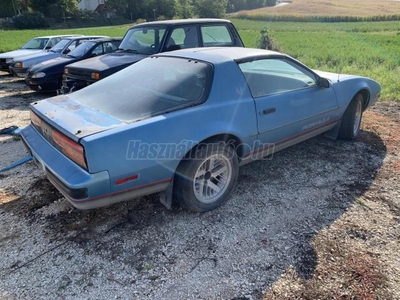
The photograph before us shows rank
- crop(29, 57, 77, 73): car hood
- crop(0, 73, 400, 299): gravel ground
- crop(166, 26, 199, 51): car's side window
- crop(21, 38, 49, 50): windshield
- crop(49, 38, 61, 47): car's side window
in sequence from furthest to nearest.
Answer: crop(21, 38, 49, 50): windshield → crop(49, 38, 61, 47): car's side window → crop(29, 57, 77, 73): car hood → crop(166, 26, 199, 51): car's side window → crop(0, 73, 400, 299): gravel ground

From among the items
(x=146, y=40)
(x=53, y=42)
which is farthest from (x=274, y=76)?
(x=53, y=42)

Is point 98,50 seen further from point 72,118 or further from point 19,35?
point 19,35

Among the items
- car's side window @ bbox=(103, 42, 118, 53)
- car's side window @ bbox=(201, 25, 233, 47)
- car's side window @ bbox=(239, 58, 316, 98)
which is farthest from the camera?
car's side window @ bbox=(103, 42, 118, 53)

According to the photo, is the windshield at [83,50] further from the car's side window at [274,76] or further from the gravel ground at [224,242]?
the car's side window at [274,76]

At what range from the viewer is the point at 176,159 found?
2719 mm

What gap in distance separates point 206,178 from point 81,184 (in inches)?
45.4

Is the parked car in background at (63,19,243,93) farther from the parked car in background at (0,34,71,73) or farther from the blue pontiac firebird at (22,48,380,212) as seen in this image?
the parked car in background at (0,34,71,73)

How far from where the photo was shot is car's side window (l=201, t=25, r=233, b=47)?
6.50 meters

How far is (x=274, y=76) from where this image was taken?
356cm

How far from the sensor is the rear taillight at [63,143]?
240cm

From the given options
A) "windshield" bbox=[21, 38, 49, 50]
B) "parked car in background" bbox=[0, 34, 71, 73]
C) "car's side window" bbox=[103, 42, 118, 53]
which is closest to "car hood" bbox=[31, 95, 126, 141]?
"car's side window" bbox=[103, 42, 118, 53]

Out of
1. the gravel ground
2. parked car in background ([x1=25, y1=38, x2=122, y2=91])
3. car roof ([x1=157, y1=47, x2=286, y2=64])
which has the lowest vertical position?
the gravel ground

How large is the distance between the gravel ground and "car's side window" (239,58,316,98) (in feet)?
3.27

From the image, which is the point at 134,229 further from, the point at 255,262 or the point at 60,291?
the point at 255,262
